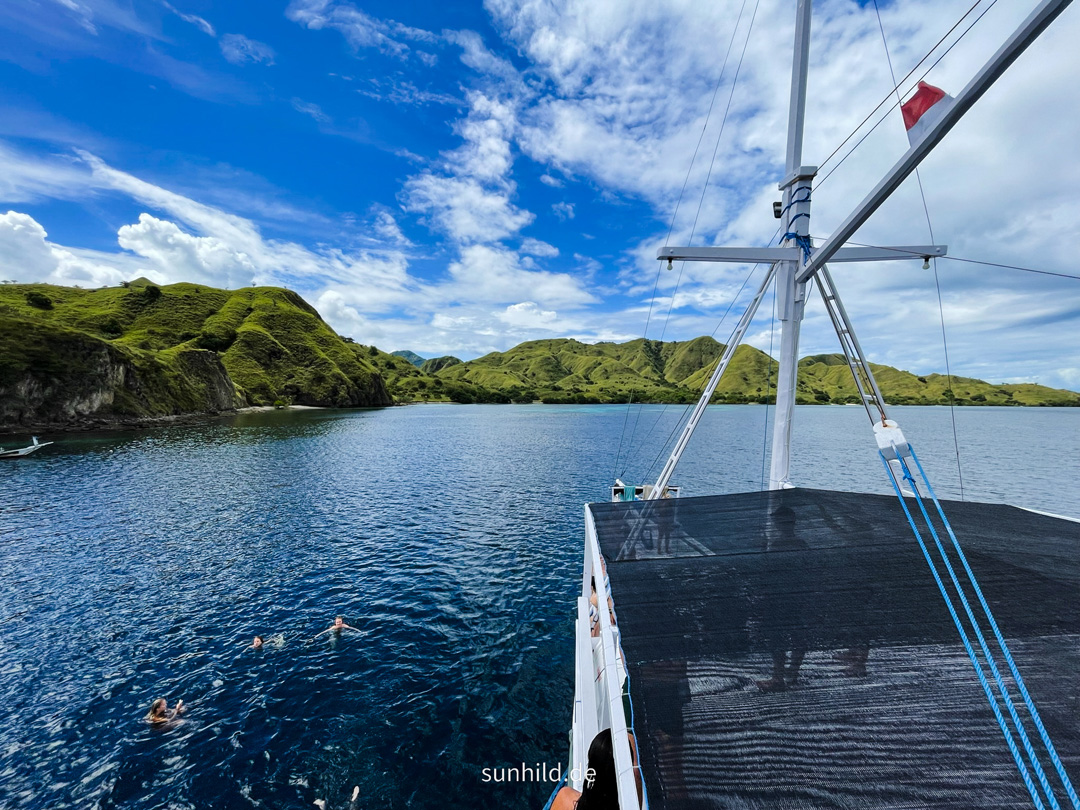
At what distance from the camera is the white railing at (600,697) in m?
4.37

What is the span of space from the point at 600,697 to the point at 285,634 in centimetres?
1462

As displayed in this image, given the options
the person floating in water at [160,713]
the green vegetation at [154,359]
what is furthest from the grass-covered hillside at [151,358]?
the person floating in water at [160,713]

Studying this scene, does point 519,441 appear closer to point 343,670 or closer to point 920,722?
point 343,670

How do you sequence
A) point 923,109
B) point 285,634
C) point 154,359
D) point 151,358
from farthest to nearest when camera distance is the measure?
point 154,359
point 151,358
point 285,634
point 923,109

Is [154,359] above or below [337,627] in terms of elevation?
above

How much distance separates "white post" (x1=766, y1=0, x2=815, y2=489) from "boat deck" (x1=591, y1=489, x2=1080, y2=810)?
11.5 feet

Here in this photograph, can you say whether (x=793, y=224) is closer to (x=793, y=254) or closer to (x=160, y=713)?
(x=793, y=254)

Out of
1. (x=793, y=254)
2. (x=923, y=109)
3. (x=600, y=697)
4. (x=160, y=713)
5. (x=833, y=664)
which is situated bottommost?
(x=160, y=713)

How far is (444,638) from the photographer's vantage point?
16.3m

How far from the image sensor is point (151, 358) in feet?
304

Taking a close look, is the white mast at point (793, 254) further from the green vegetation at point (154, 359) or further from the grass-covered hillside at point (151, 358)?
the grass-covered hillside at point (151, 358)

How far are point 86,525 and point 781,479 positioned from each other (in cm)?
4157

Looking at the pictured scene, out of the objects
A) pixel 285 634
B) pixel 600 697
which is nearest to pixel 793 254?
pixel 600 697

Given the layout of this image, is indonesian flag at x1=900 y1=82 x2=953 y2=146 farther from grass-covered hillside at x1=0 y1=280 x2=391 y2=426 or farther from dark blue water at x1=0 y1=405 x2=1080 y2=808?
grass-covered hillside at x1=0 y1=280 x2=391 y2=426
